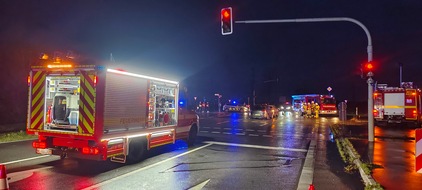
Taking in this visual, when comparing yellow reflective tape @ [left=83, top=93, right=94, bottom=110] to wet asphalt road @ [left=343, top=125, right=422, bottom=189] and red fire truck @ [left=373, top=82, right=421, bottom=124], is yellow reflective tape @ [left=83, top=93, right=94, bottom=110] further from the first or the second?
red fire truck @ [left=373, top=82, right=421, bottom=124]

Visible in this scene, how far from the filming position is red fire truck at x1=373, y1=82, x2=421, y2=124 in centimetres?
2377

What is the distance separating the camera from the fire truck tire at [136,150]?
9.49 meters

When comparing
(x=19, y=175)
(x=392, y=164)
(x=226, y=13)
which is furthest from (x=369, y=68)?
(x=19, y=175)

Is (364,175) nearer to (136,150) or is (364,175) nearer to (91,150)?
(136,150)

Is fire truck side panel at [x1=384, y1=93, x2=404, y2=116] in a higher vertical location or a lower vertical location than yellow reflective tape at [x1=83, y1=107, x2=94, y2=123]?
higher

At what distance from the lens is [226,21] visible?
45.8 ft

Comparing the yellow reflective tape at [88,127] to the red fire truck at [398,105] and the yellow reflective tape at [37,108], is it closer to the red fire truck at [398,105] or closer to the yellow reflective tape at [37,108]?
the yellow reflective tape at [37,108]

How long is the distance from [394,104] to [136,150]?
21.0 metres

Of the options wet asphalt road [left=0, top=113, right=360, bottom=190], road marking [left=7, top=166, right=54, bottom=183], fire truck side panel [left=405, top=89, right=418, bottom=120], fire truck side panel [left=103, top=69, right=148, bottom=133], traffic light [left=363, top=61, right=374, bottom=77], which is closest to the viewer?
wet asphalt road [left=0, top=113, right=360, bottom=190]

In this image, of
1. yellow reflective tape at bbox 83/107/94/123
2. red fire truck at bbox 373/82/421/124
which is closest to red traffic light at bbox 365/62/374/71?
yellow reflective tape at bbox 83/107/94/123

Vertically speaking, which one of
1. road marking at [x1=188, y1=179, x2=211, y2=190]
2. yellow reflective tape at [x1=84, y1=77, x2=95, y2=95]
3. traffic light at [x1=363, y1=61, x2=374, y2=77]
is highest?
traffic light at [x1=363, y1=61, x2=374, y2=77]

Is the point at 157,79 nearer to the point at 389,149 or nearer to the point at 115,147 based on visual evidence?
the point at 115,147

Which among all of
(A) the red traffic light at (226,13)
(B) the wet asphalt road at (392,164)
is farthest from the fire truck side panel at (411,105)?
(A) the red traffic light at (226,13)

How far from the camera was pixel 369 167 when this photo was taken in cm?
834
